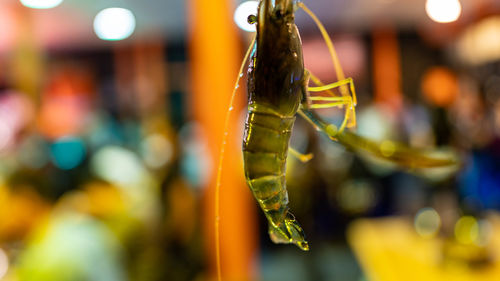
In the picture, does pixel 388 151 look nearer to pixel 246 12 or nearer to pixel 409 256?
pixel 246 12

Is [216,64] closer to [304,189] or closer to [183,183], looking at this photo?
[183,183]

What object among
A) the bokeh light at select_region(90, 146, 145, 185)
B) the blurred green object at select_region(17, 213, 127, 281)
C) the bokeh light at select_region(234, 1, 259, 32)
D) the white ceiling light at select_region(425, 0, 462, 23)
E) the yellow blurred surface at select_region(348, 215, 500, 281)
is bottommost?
the yellow blurred surface at select_region(348, 215, 500, 281)

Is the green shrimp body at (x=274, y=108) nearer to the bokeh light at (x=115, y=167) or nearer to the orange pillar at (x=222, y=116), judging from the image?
the orange pillar at (x=222, y=116)

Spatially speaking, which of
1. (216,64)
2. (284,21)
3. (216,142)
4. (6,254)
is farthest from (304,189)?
(284,21)

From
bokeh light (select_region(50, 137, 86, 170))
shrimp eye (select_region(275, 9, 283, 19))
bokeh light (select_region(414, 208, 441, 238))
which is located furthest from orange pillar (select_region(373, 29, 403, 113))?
shrimp eye (select_region(275, 9, 283, 19))

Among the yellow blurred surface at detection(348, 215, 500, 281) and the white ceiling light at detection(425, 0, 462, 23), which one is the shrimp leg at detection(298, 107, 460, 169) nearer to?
the white ceiling light at detection(425, 0, 462, 23)

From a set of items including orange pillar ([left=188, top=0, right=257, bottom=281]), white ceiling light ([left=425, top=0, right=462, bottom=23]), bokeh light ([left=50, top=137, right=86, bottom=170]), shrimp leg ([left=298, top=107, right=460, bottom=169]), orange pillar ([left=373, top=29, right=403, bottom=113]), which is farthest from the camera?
orange pillar ([left=373, top=29, right=403, bottom=113])

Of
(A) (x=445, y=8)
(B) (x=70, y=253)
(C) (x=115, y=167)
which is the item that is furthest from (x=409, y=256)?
(C) (x=115, y=167)
